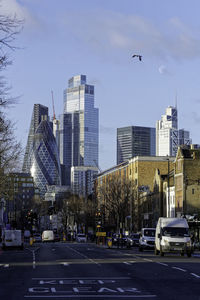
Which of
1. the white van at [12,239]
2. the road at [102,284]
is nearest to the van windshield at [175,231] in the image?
the road at [102,284]

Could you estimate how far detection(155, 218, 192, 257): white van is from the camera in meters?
40.8

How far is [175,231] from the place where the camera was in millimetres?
41781

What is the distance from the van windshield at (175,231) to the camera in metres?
41.5

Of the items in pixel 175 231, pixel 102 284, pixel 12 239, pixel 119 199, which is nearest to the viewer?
pixel 102 284

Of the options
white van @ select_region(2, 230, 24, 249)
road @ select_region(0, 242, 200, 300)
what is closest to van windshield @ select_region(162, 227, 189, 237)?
road @ select_region(0, 242, 200, 300)

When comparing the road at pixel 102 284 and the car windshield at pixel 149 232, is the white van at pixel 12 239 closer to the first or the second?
the car windshield at pixel 149 232

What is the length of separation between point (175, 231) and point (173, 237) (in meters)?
0.86

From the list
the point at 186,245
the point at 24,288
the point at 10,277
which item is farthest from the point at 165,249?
the point at 24,288

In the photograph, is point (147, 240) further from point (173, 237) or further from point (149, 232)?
point (173, 237)

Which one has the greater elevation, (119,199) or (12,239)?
(119,199)

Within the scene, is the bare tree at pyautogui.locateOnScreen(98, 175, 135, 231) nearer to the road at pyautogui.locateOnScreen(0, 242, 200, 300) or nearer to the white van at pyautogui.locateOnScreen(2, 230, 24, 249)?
the white van at pyautogui.locateOnScreen(2, 230, 24, 249)

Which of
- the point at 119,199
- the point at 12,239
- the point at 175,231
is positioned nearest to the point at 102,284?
the point at 175,231

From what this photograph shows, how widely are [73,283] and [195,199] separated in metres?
70.1

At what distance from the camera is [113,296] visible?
1658 centimetres
